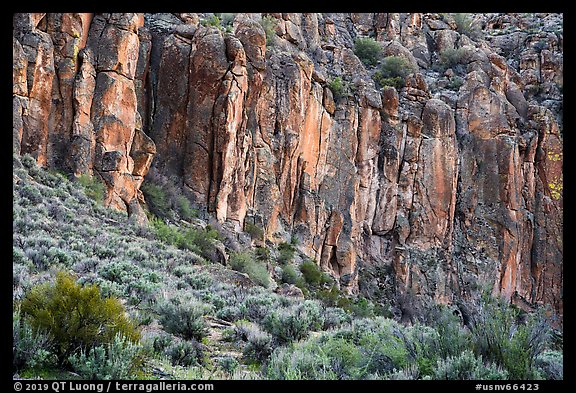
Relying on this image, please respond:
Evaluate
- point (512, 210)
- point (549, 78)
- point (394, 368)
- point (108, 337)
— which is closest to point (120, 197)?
point (108, 337)

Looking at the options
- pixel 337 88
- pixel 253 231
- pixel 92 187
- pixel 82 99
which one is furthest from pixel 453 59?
pixel 92 187

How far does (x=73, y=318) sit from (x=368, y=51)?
34645 mm

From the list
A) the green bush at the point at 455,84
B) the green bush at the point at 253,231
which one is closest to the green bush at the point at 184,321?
the green bush at the point at 253,231

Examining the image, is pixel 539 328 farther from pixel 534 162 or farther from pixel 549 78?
pixel 549 78

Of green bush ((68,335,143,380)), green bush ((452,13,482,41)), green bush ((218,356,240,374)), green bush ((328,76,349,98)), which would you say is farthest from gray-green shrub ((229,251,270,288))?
green bush ((452,13,482,41))

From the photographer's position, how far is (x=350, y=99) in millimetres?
29141

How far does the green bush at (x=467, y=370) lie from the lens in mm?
4629

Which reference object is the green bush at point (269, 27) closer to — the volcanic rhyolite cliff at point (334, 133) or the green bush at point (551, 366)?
the volcanic rhyolite cliff at point (334, 133)

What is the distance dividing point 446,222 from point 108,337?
2961 cm

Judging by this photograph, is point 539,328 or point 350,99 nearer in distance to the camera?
point 539,328

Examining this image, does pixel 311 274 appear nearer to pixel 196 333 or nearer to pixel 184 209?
pixel 184 209

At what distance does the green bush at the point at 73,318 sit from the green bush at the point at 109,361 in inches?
5.4

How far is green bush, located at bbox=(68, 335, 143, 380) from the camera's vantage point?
14.0ft

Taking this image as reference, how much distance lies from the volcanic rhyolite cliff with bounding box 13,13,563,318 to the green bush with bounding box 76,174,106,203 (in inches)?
15.0
